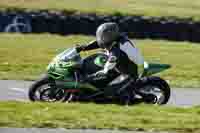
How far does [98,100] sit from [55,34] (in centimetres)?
1494

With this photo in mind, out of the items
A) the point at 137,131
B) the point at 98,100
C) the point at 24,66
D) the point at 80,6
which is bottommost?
the point at 80,6

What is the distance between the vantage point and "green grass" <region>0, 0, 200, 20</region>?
33.1 meters

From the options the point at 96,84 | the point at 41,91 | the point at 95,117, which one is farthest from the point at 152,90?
the point at 95,117

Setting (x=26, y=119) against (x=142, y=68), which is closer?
(x=26, y=119)

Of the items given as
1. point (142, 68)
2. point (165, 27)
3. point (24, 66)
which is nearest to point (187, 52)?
point (165, 27)

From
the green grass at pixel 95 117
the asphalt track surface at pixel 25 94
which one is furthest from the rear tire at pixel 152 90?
the green grass at pixel 95 117

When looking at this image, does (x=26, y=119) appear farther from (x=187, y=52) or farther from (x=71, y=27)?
(x=71, y=27)

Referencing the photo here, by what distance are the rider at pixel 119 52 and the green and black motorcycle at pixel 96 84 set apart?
121 millimetres

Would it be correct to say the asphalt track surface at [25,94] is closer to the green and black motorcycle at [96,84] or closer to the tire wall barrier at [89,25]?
the green and black motorcycle at [96,84]

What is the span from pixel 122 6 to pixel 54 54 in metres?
15.7

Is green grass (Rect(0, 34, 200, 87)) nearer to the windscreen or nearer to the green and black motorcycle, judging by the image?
the windscreen

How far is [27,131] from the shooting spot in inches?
351

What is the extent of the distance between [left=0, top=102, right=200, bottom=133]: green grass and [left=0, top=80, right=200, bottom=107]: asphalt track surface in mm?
3161

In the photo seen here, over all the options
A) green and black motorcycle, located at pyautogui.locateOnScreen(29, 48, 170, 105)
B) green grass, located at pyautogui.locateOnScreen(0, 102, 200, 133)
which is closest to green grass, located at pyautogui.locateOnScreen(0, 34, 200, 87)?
green and black motorcycle, located at pyautogui.locateOnScreen(29, 48, 170, 105)
